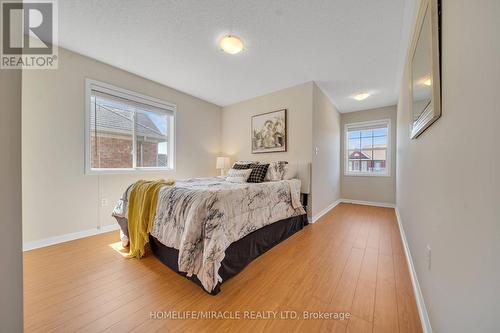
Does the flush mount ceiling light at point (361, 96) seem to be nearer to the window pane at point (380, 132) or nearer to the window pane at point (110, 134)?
the window pane at point (380, 132)

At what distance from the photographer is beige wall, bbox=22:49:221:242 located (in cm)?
221

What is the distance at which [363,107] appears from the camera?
4676 mm

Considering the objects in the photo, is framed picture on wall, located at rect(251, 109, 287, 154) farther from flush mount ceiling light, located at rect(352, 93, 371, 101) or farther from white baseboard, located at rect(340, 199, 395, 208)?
white baseboard, located at rect(340, 199, 395, 208)

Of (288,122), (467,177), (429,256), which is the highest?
(288,122)

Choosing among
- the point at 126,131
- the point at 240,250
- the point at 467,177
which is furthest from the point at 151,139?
the point at 467,177

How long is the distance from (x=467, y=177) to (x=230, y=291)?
161cm

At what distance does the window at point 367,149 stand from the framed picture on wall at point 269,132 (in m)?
2.54

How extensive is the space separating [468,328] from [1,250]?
1586 millimetres

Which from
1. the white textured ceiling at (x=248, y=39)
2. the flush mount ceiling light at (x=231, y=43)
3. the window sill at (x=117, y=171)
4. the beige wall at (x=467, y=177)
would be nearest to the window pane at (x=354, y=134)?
the white textured ceiling at (x=248, y=39)

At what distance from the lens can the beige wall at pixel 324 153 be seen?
3.37 metres

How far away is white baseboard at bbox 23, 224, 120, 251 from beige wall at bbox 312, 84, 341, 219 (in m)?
3.40

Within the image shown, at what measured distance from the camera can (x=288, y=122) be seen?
3518mm

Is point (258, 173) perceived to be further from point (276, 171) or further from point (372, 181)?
point (372, 181)

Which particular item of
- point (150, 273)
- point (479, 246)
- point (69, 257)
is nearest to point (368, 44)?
point (479, 246)
